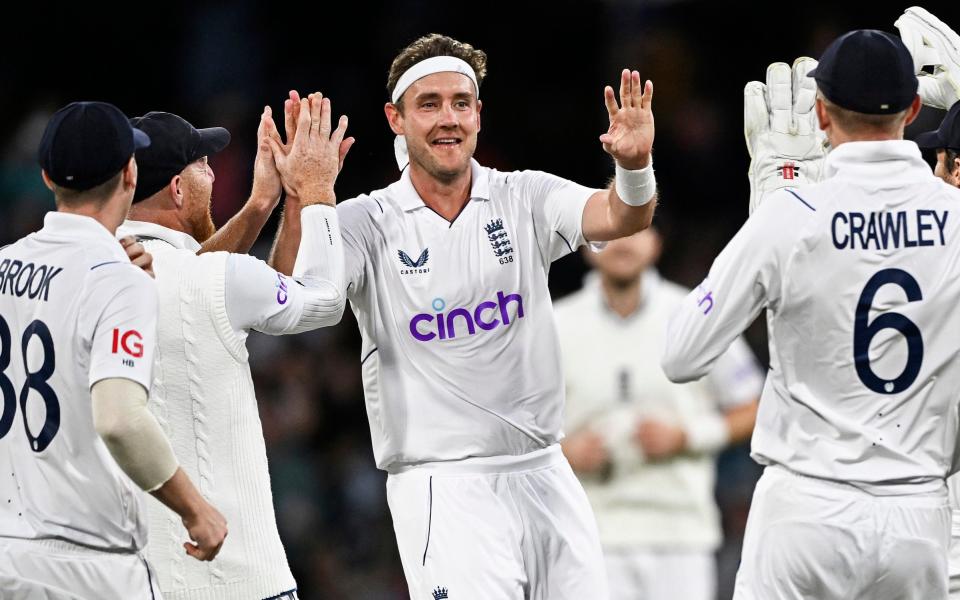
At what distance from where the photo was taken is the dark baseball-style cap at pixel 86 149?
4719 mm

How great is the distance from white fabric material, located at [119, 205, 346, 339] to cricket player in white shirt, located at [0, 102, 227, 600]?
2.13ft

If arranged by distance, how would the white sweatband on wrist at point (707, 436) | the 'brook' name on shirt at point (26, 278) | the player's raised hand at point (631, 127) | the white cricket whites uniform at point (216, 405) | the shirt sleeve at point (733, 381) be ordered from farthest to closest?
the shirt sleeve at point (733, 381)
the white sweatband on wrist at point (707, 436)
the player's raised hand at point (631, 127)
the white cricket whites uniform at point (216, 405)
the 'brook' name on shirt at point (26, 278)

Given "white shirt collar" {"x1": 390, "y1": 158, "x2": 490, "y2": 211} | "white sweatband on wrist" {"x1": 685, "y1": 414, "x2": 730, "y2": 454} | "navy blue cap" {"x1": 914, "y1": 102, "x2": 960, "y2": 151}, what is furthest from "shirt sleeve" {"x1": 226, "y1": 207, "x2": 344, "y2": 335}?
"white sweatband on wrist" {"x1": 685, "y1": 414, "x2": 730, "y2": 454}

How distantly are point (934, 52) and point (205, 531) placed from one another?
141 inches

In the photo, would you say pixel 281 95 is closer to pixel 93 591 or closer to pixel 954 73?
pixel 954 73

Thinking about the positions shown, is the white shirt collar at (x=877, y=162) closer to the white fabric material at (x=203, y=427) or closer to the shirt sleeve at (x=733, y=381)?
the white fabric material at (x=203, y=427)

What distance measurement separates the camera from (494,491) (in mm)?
5723

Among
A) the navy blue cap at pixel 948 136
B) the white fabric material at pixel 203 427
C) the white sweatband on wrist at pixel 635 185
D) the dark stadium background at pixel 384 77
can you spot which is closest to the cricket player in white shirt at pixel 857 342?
the white sweatband on wrist at pixel 635 185

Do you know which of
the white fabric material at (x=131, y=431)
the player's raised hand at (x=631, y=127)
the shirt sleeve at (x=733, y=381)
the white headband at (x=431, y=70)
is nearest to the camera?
the white fabric material at (x=131, y=431)

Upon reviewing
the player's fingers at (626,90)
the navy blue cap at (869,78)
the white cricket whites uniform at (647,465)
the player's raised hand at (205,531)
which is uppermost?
the player's fingers at (626,90)

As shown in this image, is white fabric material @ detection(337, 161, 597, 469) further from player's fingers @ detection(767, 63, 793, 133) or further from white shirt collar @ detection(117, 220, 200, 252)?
player's fingers @ detection(767, 63, 793, 133)

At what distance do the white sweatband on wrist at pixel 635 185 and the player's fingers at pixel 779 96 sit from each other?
49 cm

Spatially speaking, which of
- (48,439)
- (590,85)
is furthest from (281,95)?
(48,439)

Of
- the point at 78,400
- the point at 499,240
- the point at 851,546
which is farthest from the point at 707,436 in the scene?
the point at 78,400
